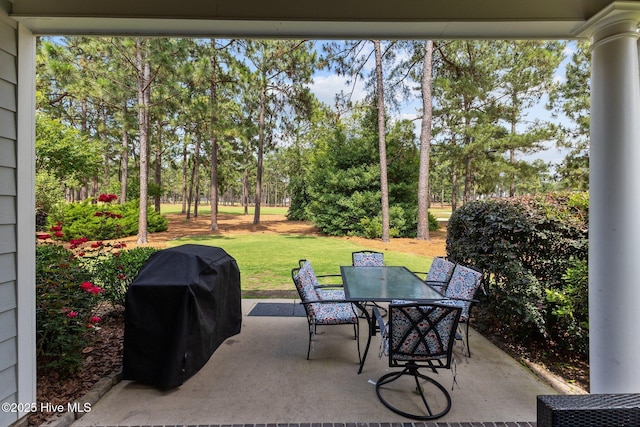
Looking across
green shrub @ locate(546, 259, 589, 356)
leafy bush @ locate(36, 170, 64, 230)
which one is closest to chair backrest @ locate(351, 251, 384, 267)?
green shrub @ locate(546, 259, 589, 356)

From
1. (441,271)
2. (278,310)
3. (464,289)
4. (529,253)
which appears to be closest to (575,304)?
(529,253)

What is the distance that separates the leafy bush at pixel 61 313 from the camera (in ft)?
7.84

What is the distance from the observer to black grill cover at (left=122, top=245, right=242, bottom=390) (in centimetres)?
236

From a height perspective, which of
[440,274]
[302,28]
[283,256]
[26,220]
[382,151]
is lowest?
[283,256]

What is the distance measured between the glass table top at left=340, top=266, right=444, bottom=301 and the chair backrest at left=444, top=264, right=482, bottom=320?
0.30m

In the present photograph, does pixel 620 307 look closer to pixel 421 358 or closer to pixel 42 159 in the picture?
pixel 421 358

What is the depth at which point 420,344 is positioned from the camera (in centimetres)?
228

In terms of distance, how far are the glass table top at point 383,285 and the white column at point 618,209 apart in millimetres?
1142

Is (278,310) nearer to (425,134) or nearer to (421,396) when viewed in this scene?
(421,396)

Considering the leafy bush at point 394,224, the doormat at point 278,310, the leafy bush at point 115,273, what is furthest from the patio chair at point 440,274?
the leafy bush at point 394,224

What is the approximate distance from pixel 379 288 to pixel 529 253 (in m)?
1.62

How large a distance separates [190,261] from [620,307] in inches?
117

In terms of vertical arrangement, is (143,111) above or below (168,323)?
above

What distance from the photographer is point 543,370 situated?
2791 millimetres
